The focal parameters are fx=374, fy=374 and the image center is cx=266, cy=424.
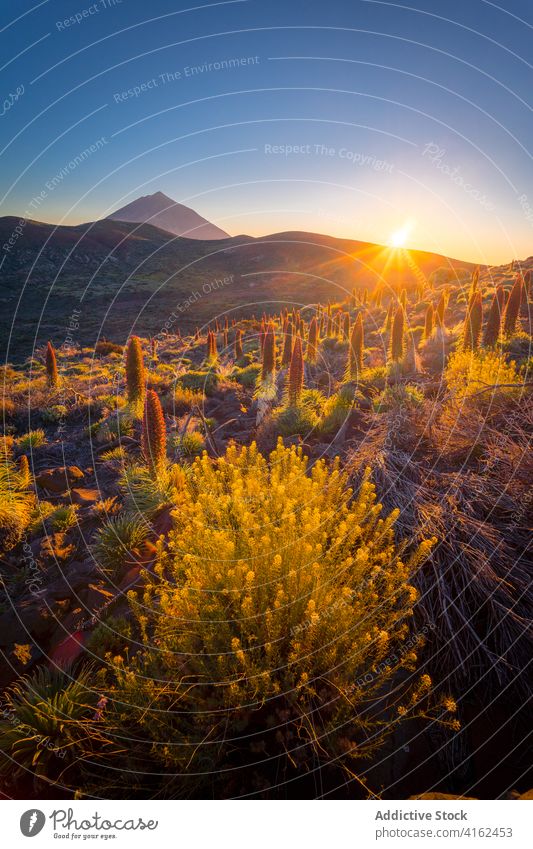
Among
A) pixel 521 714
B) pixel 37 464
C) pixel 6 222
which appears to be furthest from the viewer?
pixel 6 222

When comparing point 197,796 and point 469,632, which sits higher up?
point 469,632

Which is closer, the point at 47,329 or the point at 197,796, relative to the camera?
the point at 197,796

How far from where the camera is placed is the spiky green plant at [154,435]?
550 cm

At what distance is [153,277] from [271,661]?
88.4 metres

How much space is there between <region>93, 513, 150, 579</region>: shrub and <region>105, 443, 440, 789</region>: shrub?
1633 mm

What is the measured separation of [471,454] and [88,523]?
5.25 metres

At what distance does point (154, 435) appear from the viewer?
224 inches

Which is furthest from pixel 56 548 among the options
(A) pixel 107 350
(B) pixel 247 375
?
(A) pixel 107 350

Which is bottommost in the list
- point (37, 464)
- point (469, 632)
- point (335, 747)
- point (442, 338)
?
point (37, 464)

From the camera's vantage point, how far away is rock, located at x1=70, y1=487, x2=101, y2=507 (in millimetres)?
6191

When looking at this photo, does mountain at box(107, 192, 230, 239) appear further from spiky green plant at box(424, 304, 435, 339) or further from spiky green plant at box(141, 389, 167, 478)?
spiky green plant at box(141, 389, 167, 478)

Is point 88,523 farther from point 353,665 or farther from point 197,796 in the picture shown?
point 353,665

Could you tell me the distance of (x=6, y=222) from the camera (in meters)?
83.8
